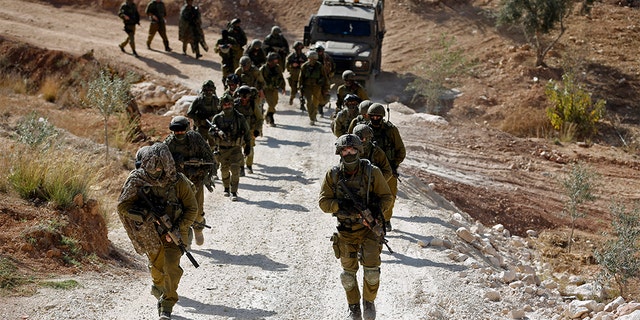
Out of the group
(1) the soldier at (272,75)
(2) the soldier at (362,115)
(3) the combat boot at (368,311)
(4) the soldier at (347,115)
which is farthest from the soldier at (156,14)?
(3) the combat boot at (368,311)

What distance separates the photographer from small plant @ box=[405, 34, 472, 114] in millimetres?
21750

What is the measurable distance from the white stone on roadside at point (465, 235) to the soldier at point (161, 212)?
4743 millimetres

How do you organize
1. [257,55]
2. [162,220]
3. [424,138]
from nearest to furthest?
[162,220] < [257,55] < [424,138]

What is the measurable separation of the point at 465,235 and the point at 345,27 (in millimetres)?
10458

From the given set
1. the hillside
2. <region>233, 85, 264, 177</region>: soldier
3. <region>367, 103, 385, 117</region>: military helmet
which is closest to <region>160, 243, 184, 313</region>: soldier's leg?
the hillside

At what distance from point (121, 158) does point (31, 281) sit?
6717 mm

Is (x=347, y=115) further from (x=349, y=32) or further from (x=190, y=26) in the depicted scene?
(x=190, y=26)

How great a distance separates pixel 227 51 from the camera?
18594 millimetres

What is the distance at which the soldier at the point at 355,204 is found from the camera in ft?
23.8

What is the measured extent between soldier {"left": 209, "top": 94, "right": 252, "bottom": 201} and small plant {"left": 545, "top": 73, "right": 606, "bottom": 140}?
11.1m

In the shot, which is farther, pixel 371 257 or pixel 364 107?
pixel 364 107

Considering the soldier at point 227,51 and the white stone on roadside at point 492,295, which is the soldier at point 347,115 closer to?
the white stone on roadside at point 492,295

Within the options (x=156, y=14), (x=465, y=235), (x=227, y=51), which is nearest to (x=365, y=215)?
(x=465, y=235)

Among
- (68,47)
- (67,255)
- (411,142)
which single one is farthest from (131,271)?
(68,47)
